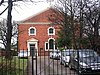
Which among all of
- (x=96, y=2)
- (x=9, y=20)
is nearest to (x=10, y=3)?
(x=9, y=20)

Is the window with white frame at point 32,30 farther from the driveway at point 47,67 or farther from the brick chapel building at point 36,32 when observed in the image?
the driveway at point 47,67

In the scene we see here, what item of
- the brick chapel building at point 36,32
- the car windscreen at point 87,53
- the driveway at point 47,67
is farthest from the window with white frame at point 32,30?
the car windscreen at point 87,53

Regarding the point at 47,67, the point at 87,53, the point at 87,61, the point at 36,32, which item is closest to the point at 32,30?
the point at 36,32

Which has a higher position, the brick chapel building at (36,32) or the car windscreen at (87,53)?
the brick chapel building at (36,32)

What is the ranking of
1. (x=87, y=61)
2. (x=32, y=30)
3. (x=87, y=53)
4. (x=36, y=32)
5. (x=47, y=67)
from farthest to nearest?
(x=32, y=30)
(x=36, y=32)
(x=47, y=67)
(x=87, y=61)
(x=87, y=53)

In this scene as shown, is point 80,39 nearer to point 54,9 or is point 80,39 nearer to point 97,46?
point 97,46

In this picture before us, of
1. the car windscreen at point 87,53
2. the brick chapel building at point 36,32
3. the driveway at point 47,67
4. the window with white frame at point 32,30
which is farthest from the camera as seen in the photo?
the window with white frame at point 32,30

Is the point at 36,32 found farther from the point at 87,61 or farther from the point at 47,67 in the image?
the point at 87,61

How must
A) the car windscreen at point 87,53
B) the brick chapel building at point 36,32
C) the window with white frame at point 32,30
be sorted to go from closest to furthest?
the car windscreen at point 87,53
the brick chapel building at point 36,32
the window with white frame at point 32,30

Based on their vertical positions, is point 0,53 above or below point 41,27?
below

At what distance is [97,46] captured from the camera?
24.5 m

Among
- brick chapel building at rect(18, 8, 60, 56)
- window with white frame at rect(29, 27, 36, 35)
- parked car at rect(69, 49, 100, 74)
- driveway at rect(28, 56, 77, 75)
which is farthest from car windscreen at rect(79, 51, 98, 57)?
window with white frame at rect(29, 27, 36, 35)

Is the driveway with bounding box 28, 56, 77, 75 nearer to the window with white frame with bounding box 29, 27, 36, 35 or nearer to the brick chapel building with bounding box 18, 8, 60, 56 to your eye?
the brick chapel building with bounding box 18, 8, 60, 56

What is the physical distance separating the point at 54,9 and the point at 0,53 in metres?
30.1
